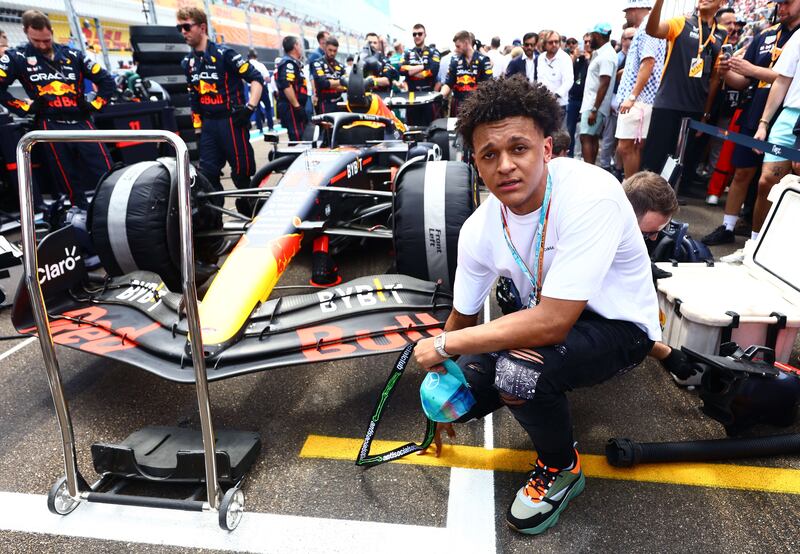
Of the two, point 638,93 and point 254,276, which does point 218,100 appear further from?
point 638,93

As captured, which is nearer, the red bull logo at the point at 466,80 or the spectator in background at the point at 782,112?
the spectator in background at the point at 782,112

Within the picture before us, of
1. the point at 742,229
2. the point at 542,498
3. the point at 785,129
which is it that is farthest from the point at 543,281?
the point at 742,229

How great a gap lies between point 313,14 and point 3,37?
3238cm

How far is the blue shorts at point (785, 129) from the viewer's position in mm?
3595

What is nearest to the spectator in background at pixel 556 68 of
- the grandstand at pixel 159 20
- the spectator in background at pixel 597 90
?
the spectator in background at pixel 597 90

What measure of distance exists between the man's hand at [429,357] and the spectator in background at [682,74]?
3819 mm

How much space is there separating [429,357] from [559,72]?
7084mm

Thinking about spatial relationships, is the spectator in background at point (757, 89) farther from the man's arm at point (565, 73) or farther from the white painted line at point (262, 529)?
the white painted line at point (262, 529)

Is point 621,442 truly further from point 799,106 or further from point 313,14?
point 313,14

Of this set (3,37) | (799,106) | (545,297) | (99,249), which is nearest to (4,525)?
(99,249)

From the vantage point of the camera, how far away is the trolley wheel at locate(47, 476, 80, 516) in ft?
5.65

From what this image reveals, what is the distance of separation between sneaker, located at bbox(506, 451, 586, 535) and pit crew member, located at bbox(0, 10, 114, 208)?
5.25 metres

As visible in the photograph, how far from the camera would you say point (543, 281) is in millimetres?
1666

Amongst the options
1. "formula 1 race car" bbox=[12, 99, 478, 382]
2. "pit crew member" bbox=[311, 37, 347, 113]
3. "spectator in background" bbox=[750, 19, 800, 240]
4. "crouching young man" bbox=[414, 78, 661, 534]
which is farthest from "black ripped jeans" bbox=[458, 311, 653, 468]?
"pit crew member" bbox=[311, 37, 347, 113]
